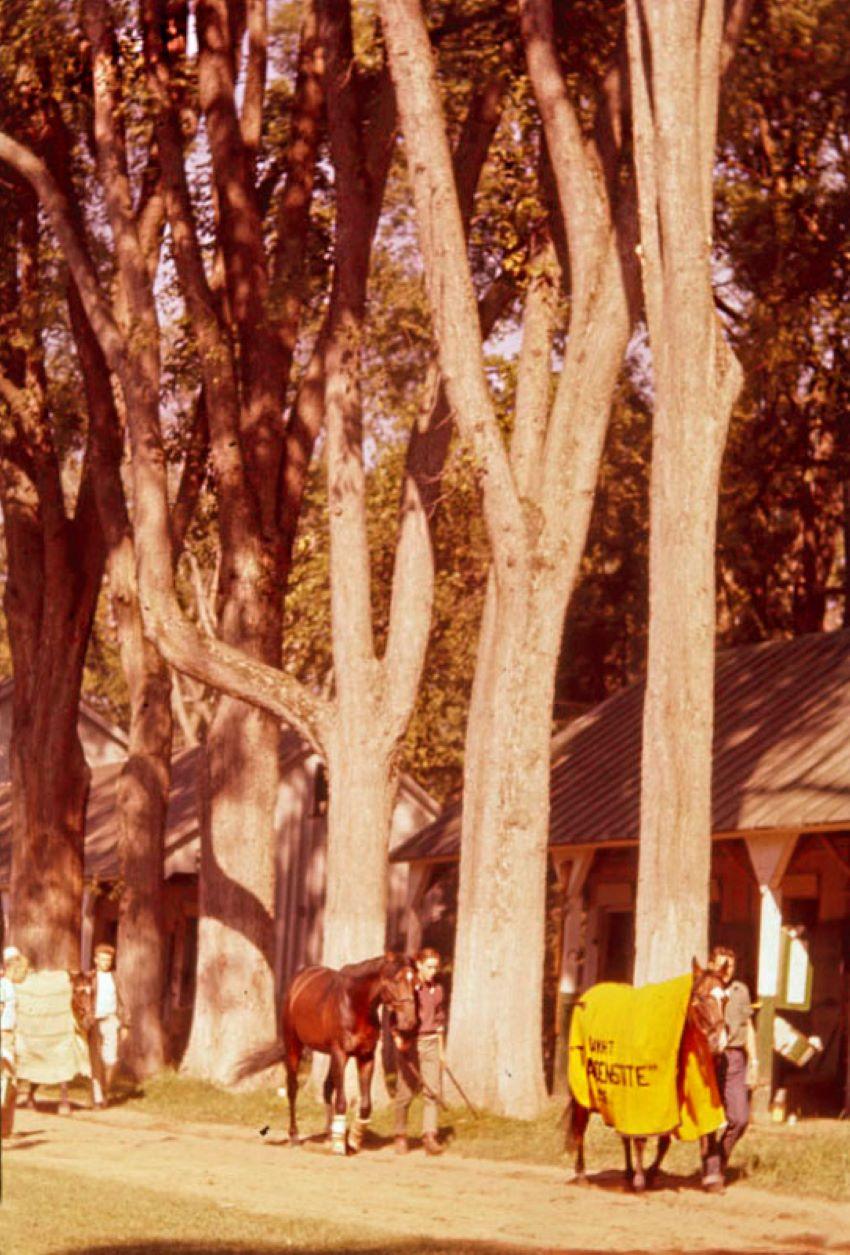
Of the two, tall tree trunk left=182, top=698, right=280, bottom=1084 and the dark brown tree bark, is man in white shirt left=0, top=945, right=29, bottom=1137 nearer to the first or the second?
tall tree trunk left=182, top=698, right=280, bottom=1084

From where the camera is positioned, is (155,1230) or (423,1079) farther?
(423,1079)

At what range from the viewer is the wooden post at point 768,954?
2545cm

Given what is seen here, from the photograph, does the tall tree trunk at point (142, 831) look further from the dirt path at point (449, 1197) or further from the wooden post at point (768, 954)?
the wooden post at point (768, 954)

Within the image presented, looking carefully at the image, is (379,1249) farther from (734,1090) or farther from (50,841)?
(50,841)

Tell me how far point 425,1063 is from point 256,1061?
685 cm

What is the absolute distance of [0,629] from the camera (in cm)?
7831

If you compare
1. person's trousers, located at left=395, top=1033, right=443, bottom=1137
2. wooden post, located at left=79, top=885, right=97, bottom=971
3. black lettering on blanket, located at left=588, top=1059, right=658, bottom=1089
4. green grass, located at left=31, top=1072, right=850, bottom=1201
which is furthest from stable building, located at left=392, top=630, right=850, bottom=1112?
wooden post, located at left=79, top=885, right=97, bottom=971

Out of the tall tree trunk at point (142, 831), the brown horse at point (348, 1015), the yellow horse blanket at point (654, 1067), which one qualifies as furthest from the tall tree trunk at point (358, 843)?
the yellow horse blanket at point (654, 1067)

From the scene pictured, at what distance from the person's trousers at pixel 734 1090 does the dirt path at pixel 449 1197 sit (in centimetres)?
50

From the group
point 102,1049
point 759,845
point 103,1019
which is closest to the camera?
point 759,845

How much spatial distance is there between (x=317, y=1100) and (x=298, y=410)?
851 centimetres

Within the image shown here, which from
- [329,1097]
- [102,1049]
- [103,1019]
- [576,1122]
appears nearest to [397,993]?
[329,1097]

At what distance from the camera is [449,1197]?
18875 millimetres

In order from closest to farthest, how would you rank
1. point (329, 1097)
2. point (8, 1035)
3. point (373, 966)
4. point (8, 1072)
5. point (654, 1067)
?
1. point (654, 1067)
2. point (8, 1072)
3. point (8, 1035)
4. point (373, 966)
5. point (329, 1097)
